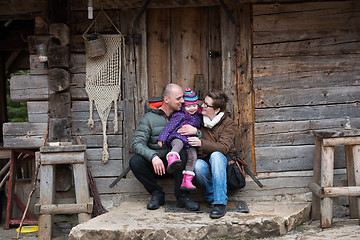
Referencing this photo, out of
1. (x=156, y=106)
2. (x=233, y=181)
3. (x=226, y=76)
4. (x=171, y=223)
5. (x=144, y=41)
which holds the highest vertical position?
(x=144, y=41)

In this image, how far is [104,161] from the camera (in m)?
4.61

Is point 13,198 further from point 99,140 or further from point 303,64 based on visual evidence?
point 303,64

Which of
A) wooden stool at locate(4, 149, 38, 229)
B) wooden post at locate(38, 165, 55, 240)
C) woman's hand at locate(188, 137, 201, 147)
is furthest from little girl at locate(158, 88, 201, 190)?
wooden stool at locate(4, 149, 38, 229)

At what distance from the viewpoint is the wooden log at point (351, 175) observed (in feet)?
13.9

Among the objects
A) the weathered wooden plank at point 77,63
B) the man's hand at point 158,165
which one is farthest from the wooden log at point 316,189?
the weathered wooden plank at point 77,63

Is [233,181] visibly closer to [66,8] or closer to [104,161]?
[104,161]

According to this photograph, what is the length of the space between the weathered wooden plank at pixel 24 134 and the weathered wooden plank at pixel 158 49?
1369 millimetres

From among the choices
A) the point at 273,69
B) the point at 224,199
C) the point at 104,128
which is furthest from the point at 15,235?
the point at 273,69

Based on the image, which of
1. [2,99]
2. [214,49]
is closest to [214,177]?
[214,49]

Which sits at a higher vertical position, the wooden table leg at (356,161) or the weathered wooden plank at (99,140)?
the weathered wooden plank at (99,140)

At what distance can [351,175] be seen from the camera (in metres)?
4.26

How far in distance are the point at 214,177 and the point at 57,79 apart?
6.64 ft

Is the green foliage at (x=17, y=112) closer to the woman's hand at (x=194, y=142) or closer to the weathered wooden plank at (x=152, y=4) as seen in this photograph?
the weathered wooden plank at (x=152, y=4)

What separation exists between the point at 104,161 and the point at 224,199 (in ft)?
4.89
